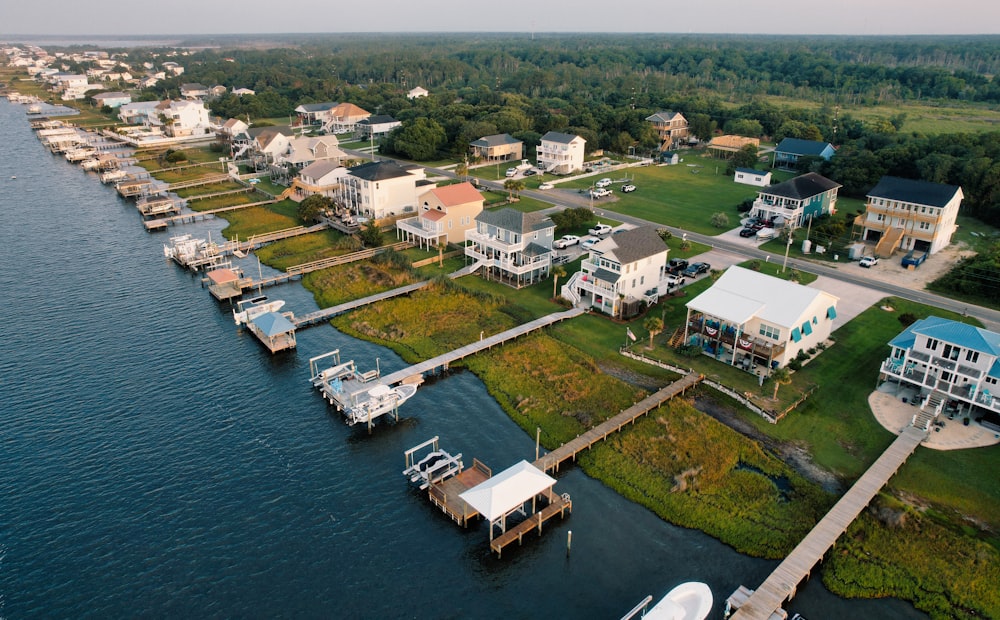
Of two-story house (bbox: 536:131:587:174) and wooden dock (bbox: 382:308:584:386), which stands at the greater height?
two-story house (bbox: 536:131:587:174)

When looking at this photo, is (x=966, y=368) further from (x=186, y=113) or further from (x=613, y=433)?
(x=186, y=113)

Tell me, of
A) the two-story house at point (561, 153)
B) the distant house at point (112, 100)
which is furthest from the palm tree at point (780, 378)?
the distant house at point (112, 100)

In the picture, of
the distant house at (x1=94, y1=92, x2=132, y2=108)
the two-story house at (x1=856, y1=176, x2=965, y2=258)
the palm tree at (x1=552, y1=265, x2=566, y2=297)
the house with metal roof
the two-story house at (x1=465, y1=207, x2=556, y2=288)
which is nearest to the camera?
the house with metal roof

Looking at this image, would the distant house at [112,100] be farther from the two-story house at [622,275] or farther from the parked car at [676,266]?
the parked car at [676,266]

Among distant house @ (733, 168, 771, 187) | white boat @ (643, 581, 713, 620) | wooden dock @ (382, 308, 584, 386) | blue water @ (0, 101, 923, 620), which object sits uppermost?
distant house @ (733, 168, 771, 187)

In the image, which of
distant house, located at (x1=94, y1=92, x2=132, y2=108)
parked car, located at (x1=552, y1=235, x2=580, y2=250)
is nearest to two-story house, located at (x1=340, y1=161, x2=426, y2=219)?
parked car, located at (x1=552, y1=235, x2=580, y2=250)

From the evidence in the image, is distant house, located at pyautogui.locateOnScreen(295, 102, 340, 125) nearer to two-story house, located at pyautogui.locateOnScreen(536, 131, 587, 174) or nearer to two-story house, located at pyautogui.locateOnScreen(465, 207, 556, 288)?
two-story house, located at pyautogui.locateOnScreen(536, 131, 587, 174)

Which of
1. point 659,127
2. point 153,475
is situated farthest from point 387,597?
point 659,127

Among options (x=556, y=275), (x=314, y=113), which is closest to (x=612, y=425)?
(x=556, y=275)

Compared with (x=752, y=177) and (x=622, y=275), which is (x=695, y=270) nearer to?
(x=622, y=275)
